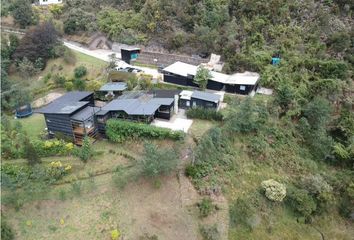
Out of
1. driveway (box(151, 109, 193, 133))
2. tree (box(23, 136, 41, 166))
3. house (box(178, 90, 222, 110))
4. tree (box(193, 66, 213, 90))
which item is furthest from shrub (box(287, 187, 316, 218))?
tree (box(23, 136, 41, 166))

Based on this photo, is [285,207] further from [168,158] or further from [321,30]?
[321,30]

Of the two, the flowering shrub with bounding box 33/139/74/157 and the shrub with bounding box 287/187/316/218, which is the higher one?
the flowering shrub with bounding box 33/139/74/157

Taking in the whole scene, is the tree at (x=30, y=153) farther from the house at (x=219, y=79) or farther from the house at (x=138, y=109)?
the house at (x=219, y=79)

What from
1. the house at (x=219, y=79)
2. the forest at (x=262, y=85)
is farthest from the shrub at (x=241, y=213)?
the house at (x=219, y=79)

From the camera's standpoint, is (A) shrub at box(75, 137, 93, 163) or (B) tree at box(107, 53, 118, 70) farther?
(B) tree at box(107, 53, 118, 70)

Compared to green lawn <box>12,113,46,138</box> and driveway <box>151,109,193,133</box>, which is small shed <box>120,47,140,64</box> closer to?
green lawn <box>12,113,46,138</box>

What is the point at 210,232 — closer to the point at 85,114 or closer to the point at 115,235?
the point at 115,235

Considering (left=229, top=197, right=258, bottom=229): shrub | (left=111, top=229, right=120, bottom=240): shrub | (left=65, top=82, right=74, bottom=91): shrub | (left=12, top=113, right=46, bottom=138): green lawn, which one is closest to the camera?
(left=111, top=229, right=120, bottom=240): shrub
